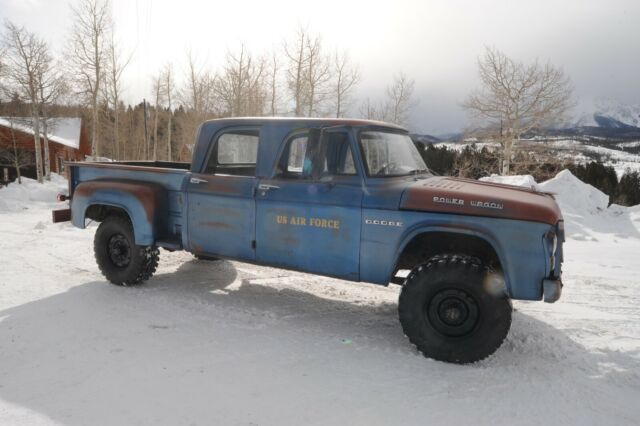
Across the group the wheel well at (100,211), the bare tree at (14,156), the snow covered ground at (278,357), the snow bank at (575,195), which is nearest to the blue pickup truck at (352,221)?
the wheel well at (100,211)

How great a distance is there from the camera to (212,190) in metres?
4.83

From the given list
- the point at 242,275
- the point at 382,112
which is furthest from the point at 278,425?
the point at 382,112

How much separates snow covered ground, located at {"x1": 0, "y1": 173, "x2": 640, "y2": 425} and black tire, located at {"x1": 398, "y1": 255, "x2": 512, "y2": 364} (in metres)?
0.16

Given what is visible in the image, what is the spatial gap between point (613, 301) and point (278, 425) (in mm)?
4645

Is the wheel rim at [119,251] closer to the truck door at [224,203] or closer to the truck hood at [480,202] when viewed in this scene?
the truck door at [224,203]

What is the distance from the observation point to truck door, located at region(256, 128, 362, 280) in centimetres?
409

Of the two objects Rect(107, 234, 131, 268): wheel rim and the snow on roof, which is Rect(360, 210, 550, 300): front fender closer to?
Rect(107, 234, 131, 268): wheel rim

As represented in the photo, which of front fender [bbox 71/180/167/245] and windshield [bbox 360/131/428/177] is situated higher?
windshield [bbox 360/131/428/177]

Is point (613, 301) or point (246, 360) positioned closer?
point (246, 360)

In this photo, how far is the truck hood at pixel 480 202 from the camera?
3.47m

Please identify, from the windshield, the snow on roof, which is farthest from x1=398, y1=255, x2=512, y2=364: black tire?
the snow on roof

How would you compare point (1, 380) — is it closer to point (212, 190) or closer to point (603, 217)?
point (212, 190)

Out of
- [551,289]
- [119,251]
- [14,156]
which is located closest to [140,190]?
[119,251]

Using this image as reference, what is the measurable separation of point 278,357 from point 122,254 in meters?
3.06
